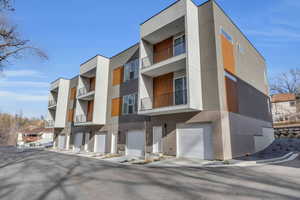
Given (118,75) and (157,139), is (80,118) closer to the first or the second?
(118,75)

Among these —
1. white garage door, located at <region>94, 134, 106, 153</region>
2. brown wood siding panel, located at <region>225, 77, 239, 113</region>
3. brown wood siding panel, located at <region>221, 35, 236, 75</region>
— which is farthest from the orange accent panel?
brown wood siding panel, located at <region>221, 35, 236, 75</region>

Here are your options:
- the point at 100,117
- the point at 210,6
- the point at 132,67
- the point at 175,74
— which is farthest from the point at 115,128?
the point at 210,6

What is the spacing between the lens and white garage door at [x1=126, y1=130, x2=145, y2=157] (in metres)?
14.9

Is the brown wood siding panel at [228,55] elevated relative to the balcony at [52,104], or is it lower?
elevated

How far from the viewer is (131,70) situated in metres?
17.5

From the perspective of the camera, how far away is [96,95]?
62.6 ft

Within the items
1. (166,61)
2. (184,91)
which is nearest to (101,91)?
(166,61)

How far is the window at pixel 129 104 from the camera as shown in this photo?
1641 centimetres

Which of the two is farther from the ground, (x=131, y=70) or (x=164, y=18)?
(x=164, y=18)

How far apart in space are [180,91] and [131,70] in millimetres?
6865

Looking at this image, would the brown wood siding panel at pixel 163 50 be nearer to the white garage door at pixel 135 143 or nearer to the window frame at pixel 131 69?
the window frame at pixel 131 69

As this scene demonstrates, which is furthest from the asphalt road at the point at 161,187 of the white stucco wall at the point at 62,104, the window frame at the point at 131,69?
the white stucco wall at the point at 62,104

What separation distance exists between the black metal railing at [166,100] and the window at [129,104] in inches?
93.7

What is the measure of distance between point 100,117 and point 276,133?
1044 inches
